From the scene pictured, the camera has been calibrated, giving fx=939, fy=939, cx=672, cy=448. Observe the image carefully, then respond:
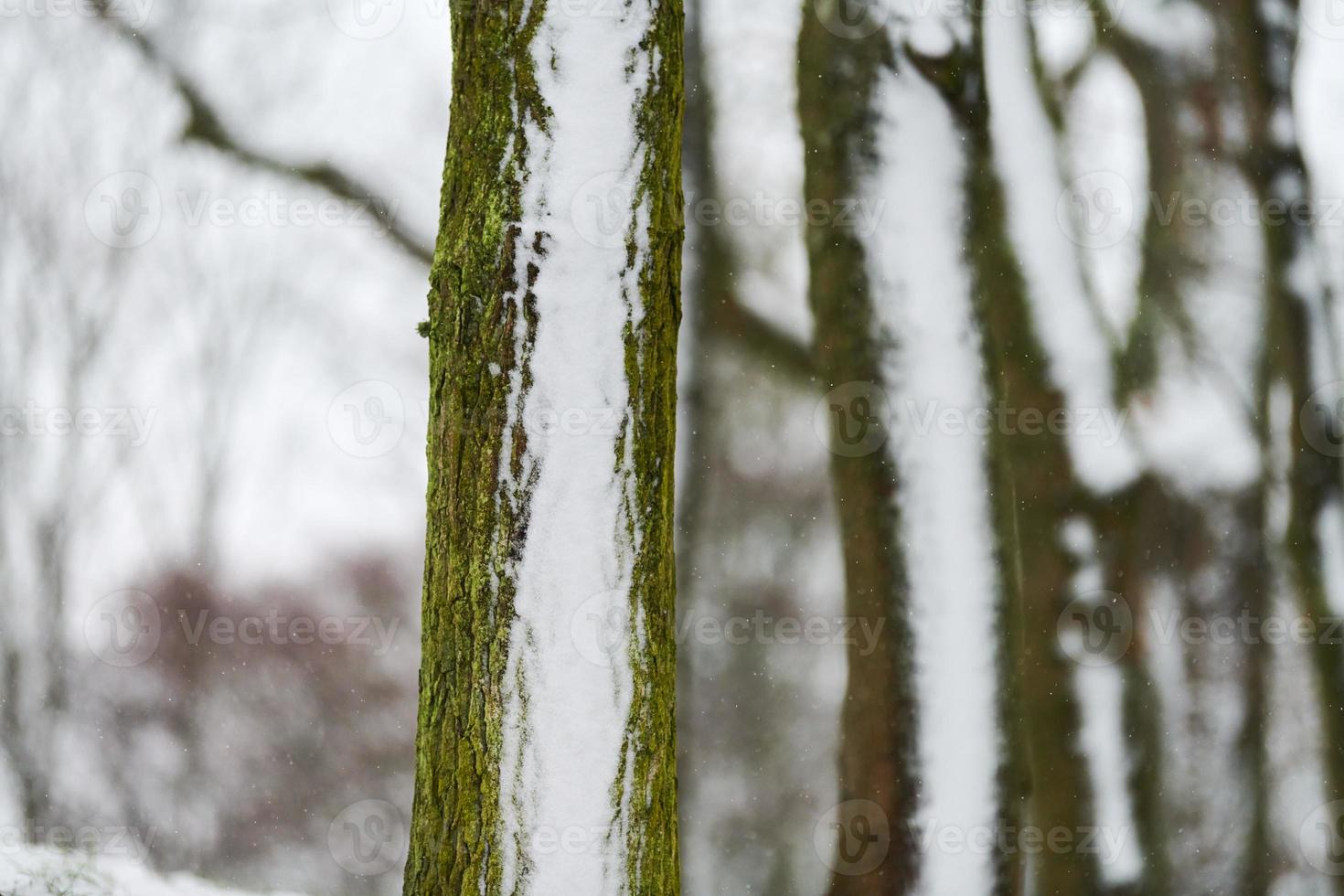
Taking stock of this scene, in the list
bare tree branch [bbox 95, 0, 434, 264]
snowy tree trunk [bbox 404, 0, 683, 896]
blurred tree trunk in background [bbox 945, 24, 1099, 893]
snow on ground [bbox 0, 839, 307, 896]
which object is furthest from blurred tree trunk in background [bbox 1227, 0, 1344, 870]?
snow on ground [bbox 0, 839, 307, 896]

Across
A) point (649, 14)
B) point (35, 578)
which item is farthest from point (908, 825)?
point (35, 578)

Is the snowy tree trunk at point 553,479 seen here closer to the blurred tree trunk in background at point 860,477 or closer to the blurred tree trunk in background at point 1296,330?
the blurred tree trunk in background at point 860,477

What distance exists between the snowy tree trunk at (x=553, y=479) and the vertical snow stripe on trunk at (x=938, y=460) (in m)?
1.23

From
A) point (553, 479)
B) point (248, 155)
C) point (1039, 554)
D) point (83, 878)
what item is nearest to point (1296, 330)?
point (1039, 554)

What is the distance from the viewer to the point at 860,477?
2.91 m

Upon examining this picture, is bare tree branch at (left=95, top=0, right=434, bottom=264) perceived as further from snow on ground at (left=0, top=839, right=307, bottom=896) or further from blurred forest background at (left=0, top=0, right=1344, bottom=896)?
snow on ground at (left=0, top=839, right=307, bottom=896)

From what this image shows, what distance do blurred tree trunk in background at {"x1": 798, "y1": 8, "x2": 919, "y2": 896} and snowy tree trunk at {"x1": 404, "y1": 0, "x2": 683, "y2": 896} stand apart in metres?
1.22

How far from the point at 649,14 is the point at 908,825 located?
2.27 m

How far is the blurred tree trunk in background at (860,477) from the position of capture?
2.78 m

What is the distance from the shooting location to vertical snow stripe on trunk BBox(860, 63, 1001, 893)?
8.90ft

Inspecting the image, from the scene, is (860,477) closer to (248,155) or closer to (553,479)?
(553,479)

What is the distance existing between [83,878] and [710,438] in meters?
2.79

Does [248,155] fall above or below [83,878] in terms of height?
above

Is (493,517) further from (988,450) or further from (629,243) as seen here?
(988,450)
